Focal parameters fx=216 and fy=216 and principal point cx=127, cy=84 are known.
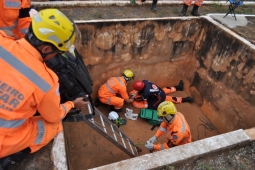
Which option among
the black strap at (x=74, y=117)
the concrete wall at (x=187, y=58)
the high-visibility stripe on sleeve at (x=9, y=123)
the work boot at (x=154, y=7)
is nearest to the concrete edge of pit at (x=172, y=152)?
the black strap at (x=74, y=117)

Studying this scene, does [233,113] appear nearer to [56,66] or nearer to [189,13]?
[189,13]

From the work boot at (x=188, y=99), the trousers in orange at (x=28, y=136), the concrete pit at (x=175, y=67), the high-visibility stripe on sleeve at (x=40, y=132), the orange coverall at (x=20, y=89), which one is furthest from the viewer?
the work boot at (x=188, y=99)

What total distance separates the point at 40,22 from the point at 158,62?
5.09 m

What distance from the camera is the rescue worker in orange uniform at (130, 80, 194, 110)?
5953 millimetres

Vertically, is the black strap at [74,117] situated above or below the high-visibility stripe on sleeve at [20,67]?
below

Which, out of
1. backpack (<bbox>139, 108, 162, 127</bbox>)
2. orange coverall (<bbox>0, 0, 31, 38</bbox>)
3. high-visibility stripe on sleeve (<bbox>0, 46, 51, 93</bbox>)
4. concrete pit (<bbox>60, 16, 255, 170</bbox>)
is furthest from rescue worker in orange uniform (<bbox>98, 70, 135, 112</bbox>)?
high-visibility stripe on sleeve (<bbox>0, 46, 51, 93</bbox>)

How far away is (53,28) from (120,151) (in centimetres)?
380

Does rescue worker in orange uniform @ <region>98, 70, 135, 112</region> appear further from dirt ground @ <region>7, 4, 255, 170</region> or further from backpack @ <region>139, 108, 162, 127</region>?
backpack @ <region>139, 108, 162, 127</region>

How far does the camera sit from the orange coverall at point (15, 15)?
340cm

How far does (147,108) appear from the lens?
6.48 m

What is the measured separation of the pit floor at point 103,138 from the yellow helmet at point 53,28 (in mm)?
2554

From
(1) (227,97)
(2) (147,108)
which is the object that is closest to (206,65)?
(1) (227,97)

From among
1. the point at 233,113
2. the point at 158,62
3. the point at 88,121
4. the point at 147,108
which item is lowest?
the point at 147,108

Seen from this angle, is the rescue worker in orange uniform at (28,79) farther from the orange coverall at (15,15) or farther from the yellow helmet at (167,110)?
the yellow helmet at (167,110)
